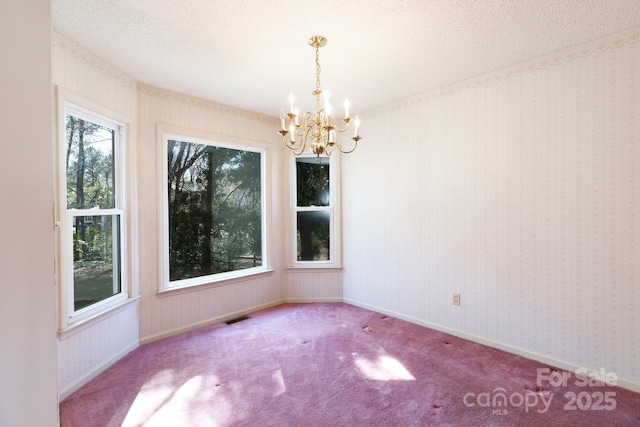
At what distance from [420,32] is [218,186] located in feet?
8.64

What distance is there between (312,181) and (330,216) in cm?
55

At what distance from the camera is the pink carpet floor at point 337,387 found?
6.24 ft

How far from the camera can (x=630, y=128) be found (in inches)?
85.0

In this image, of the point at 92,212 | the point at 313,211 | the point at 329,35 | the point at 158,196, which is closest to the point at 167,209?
the point at 158,196

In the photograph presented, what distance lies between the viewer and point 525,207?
2.63 metres

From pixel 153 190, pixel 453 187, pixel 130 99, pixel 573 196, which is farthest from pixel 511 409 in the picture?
pixel 130 99

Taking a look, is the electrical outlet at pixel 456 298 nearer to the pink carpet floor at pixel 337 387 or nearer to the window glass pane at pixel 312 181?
the pink carpet floor at pixel 337 387

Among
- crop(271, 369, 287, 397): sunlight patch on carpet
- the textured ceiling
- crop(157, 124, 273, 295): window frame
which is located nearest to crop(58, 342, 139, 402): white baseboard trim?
crop(157, 124, 273, 295): window frame

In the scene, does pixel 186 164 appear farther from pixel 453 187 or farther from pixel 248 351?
pixel 453 187

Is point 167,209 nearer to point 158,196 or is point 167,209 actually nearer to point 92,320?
point 158,196

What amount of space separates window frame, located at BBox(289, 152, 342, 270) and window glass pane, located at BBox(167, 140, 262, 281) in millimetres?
446

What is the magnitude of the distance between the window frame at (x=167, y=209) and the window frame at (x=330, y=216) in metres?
0.35

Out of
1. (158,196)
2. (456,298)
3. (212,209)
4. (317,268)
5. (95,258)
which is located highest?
(158,196)

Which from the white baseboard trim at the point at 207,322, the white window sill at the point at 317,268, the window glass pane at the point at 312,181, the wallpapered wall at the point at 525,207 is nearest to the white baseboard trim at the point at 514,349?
the wallpapered wall at the point at 525,207
